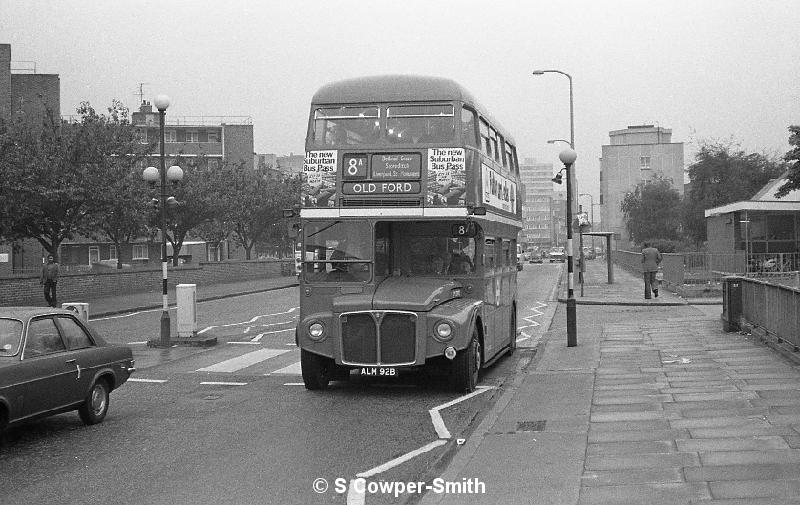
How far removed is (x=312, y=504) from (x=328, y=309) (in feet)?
18.6

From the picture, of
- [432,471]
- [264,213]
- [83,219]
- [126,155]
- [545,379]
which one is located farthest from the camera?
[264,213]

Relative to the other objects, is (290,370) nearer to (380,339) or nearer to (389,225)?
(389,225)

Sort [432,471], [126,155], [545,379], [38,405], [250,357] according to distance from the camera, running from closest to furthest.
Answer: [432,471], [38,405], [545,379], [250,357], [126,155]

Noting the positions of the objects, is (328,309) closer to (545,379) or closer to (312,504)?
(545,379)

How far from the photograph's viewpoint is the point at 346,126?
12594mm

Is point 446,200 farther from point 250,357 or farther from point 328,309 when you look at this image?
point 250,357

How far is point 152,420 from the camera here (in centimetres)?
1040

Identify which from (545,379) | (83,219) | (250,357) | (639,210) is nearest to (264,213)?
(83,219)

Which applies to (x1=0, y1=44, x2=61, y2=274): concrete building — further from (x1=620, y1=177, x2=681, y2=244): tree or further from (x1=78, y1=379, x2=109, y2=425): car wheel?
(x1=620, y1=177, x2=681, y2=244): tree

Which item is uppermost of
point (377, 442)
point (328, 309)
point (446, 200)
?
point (446, 200)

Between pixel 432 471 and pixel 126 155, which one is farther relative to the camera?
pixel 126 155

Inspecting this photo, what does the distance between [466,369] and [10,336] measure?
567cm

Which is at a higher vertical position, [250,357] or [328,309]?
[328,309]

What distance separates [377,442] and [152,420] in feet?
9.71
